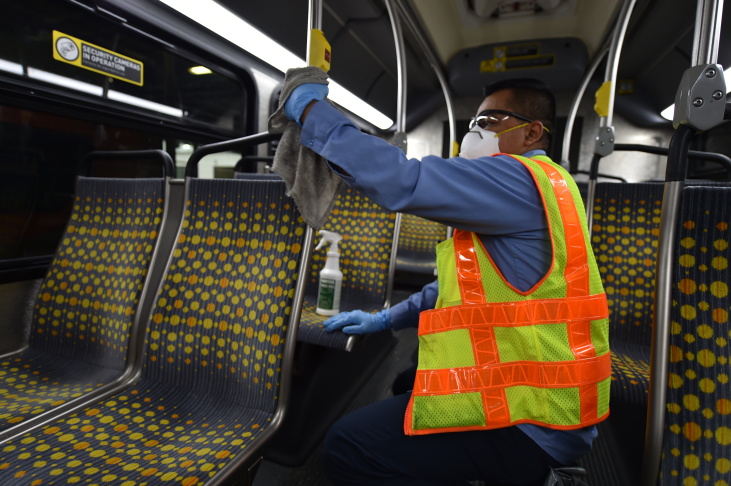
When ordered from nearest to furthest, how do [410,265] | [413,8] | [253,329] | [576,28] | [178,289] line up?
[253,329]
[178,289]
[410,265]
[413,8]
[576,28]

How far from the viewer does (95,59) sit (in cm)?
218

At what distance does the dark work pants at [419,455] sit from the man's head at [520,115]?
92 centimetres

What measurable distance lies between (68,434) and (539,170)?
1.57 metres

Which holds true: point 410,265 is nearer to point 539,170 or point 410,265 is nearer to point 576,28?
point 539,170

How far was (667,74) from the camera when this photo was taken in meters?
5.12

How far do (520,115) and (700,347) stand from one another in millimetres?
827

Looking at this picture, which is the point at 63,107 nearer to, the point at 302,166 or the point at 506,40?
the point at 302,166

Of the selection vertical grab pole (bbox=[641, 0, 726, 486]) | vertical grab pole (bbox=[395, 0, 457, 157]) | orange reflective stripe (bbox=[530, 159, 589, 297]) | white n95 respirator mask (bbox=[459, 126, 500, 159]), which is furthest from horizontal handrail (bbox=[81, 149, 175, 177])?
vertical grab pole (bbox=[395, 0, 457, 157])

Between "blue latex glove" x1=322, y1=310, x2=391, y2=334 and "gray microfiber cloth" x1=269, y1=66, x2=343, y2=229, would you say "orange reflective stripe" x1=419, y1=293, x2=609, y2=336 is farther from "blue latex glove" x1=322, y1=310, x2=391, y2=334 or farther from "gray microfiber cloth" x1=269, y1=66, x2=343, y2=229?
"blue latex glove" x1=322, y1=310, x2=391, y2=334

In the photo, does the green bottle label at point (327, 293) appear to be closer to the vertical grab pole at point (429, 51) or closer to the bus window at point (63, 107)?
the bus window at point (63, 107)

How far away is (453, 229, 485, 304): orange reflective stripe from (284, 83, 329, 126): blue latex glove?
0.59 metres

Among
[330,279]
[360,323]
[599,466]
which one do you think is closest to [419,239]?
[330,279]

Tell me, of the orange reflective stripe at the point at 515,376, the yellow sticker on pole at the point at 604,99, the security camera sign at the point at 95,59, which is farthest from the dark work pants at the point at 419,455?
the security camera sign at the point at 95,59

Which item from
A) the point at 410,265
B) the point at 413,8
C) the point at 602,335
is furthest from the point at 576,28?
the point at 602,335
